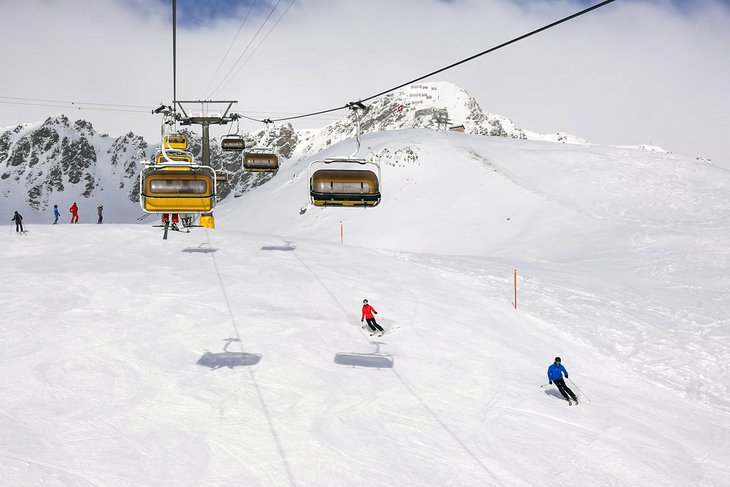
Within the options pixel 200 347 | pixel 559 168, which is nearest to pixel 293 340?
pixel 200 347

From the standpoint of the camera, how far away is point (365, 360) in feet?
43.4

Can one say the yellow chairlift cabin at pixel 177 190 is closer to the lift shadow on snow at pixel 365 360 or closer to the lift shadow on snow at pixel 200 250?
the lift shadow on snow at pixel 365 360

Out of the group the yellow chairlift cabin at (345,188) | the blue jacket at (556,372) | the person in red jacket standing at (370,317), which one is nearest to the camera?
the yellow chairlift cabin at (345,188)

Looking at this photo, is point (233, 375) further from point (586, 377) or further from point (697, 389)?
point (697, 389)

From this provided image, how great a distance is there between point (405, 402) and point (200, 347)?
4.94m

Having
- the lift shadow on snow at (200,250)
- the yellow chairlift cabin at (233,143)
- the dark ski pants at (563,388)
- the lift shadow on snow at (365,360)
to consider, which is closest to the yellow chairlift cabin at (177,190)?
the lift shadow on snow at (365,360)

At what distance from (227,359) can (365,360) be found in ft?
10.1

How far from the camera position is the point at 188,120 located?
3234 centimetres

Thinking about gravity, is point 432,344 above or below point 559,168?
below

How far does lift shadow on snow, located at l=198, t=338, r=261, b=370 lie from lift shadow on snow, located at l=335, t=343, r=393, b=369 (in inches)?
74.8

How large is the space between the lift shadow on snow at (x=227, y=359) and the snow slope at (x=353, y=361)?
63 millimetres

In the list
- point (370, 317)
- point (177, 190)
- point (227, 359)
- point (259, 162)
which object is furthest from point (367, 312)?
point (259, 162)

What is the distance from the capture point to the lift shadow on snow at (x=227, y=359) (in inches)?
483

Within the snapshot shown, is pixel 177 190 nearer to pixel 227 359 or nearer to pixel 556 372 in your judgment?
pixel 227 359
